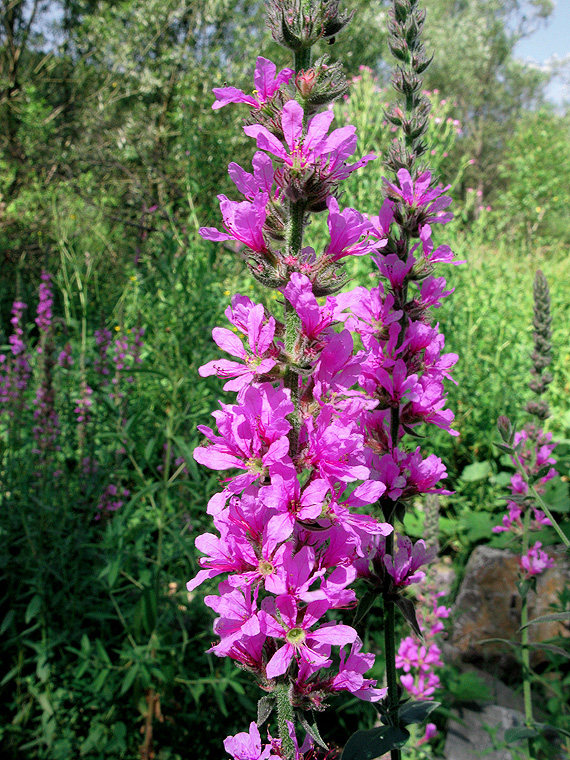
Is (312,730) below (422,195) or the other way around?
below

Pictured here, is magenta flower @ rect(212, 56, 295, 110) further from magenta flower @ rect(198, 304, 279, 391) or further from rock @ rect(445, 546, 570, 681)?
rock @ rect(445, 546, 570, 681)

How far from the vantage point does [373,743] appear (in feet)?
3.52

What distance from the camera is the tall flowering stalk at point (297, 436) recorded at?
973mm

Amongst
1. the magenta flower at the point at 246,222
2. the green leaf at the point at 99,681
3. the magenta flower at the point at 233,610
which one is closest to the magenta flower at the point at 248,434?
the magenta flower at the point at 233,610

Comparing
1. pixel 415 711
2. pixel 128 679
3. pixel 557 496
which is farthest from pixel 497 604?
pixel 415 711

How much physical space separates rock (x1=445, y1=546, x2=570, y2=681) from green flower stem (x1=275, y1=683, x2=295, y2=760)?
3.37 m

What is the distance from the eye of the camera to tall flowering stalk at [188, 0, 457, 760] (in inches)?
38.3

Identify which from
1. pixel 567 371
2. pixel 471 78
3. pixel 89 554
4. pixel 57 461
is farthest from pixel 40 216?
pixel 471 78

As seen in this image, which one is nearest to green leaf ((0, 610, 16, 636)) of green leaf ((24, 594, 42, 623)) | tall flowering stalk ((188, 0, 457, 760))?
green leaf ((24, 594, 42, 623))

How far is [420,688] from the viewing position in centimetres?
246

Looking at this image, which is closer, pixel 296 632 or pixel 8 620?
pixel 296 632

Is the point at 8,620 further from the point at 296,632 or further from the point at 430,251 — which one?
the point at 430,251

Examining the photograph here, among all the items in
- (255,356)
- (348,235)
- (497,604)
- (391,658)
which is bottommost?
(497,604)

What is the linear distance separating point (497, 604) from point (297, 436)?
3.85 metres
